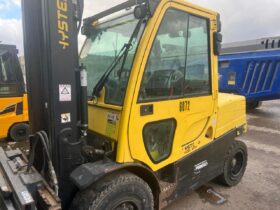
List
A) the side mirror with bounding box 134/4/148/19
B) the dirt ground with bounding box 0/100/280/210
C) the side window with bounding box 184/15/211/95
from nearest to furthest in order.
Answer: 1. the side mirror with bounding box 134/4/148/19
2. the side window with bounding box 184/15/211/95
3. the dirt ground with bounding box 0/100/280/210

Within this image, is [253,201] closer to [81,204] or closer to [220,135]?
[220,135]

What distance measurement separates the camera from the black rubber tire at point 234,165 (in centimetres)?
392

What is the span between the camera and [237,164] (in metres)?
4.29

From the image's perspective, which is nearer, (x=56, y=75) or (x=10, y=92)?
(x=56, y=75)

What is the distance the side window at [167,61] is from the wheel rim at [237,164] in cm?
193

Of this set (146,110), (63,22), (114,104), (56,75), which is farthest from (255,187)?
(63,22)

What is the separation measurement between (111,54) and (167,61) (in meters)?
0.56

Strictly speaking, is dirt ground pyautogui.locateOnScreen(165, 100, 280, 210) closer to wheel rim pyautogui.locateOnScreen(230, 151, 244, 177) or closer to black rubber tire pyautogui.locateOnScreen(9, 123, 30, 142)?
wheel rim pyautogui.locateOnScreen(230, 151, 244, 177)

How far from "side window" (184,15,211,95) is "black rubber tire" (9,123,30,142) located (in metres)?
4.40

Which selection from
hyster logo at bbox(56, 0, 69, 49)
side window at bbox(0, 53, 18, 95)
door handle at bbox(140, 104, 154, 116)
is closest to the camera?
hyster logo at bbox(56, 0, 69, 49)

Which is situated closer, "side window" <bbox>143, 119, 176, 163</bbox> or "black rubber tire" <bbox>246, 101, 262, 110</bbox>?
"side window" <bbox>143, 119, 176, 163</bbox>

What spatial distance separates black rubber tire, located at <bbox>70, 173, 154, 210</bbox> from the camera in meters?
2.27

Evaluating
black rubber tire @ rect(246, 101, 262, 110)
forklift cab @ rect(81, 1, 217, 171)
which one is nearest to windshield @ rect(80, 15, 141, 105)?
forklift cab @ rect(81, 1, 217, 171)

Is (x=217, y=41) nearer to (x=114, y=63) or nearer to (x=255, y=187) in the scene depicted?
(x=114, y=63)
